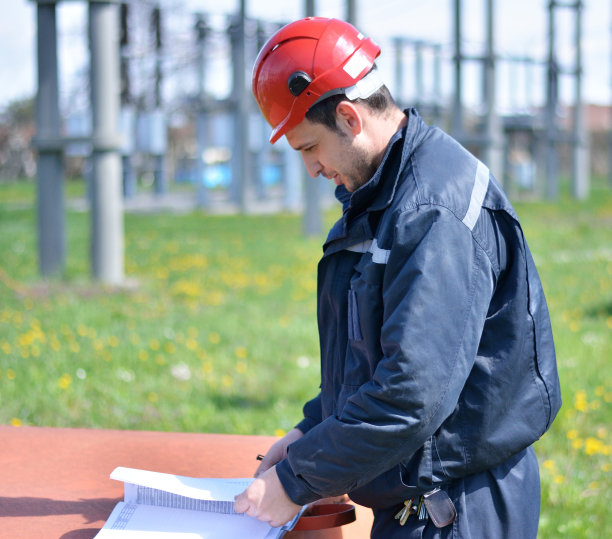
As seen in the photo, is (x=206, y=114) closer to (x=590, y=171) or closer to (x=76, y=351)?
(x=76, y=351)

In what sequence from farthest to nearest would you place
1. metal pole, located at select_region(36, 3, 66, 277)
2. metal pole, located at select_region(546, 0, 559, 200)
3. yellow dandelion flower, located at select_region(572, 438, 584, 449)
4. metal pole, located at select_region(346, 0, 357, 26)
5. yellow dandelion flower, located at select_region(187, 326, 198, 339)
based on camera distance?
1. metal pole, located at select_region(546, 0, 559, 200)
2. metal pole, located at select_region(346, 0, 357, 26)
3. metal pole, located at select_region(36, 3, 66, 277)
4. yellow dandelion flower, located at select_region(187, 326, 198, 339)
5. yellow dandelion flower, located at select_region(572, 438, 584, 449)

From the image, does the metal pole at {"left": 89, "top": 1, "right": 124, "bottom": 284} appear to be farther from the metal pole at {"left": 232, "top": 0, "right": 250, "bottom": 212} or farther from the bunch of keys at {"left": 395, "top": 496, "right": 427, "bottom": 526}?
the metal pole at {"left": 232, "top": 0, "right": 250, "bottom": 212}

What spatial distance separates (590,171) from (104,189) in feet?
171

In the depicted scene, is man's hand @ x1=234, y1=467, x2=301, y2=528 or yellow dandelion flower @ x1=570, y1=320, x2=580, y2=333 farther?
yellow dandelion flower @ x1=570, y1=320, x2=580, y2=333

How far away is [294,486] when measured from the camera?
1658 millimetres

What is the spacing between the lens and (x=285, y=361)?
218 inches

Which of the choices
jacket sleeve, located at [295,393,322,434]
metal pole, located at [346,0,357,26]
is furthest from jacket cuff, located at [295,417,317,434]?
metal pole, located at [346,0,357,26]

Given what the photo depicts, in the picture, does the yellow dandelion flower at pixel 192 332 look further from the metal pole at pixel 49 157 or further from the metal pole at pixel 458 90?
the metal pole at pixel 458 90

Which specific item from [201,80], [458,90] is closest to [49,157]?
[458,90]

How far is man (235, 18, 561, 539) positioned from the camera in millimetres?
1552

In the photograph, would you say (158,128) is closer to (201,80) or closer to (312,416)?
(201,80)

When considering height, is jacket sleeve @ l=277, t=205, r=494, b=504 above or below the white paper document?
above

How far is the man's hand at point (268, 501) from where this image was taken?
1687 millimetres

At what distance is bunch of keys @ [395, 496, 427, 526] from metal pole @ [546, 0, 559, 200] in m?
27.0
